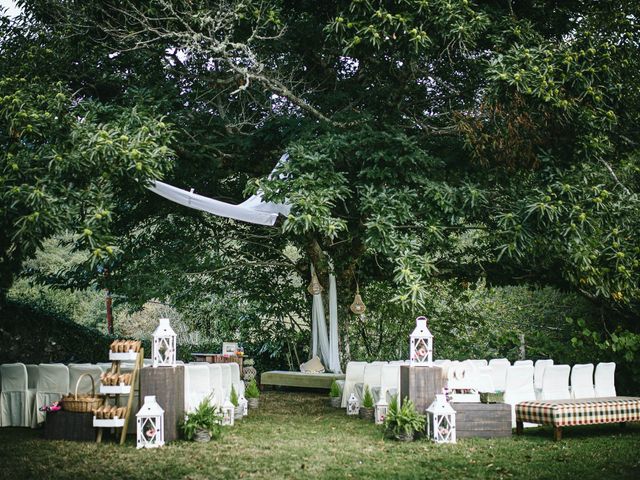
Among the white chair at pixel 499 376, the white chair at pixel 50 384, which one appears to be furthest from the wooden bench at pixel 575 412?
the white chair at pixel 50 384

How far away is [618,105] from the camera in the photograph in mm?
9539

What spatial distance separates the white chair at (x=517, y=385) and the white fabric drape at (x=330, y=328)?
4.38 metres

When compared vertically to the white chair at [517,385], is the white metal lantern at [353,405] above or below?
below

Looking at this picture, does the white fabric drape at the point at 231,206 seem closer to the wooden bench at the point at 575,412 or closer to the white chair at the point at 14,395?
the white chair at the point at 14,395

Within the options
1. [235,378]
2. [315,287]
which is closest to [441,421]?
[235,378]

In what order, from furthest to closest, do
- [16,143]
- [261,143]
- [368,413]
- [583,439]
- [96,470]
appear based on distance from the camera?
1. [261,143]
2. [368,413]
3. [16,143]
4. [583,439]
5. [96,470]

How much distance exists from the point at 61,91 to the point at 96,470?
16.4ft

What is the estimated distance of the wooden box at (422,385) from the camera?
306 inches

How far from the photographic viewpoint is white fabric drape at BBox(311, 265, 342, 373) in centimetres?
1252

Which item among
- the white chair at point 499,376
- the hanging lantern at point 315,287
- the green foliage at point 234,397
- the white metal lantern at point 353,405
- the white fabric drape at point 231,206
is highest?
the white fabric drape at point 231,206

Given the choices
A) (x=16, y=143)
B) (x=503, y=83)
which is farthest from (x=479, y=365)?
(x=16, y=143)

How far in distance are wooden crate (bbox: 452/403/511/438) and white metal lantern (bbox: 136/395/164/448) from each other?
116 inches

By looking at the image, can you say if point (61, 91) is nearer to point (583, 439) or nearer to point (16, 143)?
point (16, 143)

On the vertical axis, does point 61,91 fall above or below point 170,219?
above
